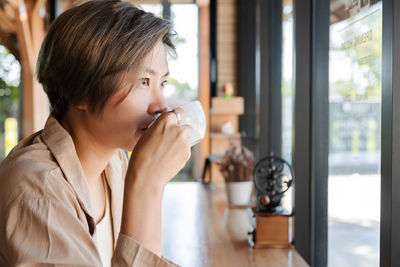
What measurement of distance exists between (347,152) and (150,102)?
0.71 metres

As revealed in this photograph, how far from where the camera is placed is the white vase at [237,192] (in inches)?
101

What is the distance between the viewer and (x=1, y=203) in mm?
740

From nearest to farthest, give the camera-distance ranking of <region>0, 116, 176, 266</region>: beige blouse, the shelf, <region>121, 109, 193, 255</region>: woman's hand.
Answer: <region>0, 116, 176, 266</region>: beige blouse < <region>121, 109, 193, 255</region>: woman's hand < the shelf

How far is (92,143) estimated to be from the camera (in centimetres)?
99

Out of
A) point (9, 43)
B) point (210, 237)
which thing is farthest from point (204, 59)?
point (210, 237)

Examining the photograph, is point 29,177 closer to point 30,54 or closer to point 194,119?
point 194,119

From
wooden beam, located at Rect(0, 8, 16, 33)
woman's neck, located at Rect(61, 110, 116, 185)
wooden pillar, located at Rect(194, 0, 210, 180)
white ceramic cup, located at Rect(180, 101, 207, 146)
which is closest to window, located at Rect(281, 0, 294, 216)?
white ceramic cup, located at Rect(180, 101, 207, 146)

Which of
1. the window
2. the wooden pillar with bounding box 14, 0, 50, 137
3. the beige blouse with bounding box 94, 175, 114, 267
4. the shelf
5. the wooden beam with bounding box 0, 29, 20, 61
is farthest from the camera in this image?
the wooden beam with bounding box 0, 29, 20, 61

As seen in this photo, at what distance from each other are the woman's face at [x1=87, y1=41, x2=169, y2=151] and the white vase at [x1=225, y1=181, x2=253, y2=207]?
1677mm

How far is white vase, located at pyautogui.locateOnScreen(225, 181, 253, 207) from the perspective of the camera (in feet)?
8.45

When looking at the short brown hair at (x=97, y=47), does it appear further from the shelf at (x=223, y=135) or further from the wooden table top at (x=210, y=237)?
the shelf at (x=223, y=135)

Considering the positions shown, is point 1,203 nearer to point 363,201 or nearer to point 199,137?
point 199,137

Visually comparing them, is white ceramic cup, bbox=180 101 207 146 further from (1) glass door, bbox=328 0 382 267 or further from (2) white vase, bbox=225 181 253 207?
(2) white vase, bbox=225 181 253 207

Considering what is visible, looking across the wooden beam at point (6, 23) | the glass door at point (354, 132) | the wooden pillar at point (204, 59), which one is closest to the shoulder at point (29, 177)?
the glass door at point (354, 132)
